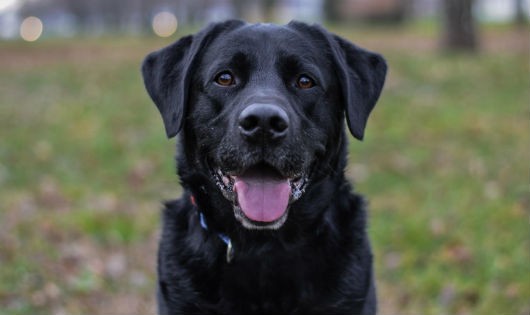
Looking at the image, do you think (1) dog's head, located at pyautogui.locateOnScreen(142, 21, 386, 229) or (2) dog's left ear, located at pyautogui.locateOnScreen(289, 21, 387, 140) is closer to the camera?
(1) dog's head, located at pyautogui.locateOnScreen(142, 21, 386, 229)

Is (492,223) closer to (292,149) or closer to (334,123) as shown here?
(334,123)

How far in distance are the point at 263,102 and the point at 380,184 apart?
4.76 meters

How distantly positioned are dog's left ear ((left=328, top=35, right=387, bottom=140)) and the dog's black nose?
567 mm

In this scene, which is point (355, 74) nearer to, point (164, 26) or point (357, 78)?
point (357, 78)

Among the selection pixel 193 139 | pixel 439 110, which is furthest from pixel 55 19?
pixel 193 139

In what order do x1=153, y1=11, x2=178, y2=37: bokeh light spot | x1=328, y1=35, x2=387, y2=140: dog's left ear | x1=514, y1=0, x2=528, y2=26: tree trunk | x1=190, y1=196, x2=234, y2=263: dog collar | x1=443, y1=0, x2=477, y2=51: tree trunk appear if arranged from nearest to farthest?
x1=190, y1=196, x2=234, y2=263: dog collar < x1=328, y1=35, x2=387, y2=140: dog's left ear < x1=443, y1=0, x2=477, y2=51: tree trunk < x1=514, y1=0, x2=528, y2=26: tree trunk < x1=153, y1=11, x2=178, y2=37: bokeh light spot

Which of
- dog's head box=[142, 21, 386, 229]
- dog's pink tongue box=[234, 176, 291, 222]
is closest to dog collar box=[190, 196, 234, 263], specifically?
dog's head box=[142, 21, 386, 229]

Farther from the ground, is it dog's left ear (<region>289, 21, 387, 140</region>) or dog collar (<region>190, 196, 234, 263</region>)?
dog's left ear (<region>289, 21, 387, 140</region>)

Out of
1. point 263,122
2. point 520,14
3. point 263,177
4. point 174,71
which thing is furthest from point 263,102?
point 520,14

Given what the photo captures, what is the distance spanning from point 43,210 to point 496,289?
4.10m

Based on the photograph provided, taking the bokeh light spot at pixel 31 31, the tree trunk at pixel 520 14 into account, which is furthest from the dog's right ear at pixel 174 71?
the bokeh light spot at pixel 31 31

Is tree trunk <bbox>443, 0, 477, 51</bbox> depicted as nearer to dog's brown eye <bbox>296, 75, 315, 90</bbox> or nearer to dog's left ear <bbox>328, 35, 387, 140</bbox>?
dog's left ear <bbox>328, 35, 387, 140</bbox>

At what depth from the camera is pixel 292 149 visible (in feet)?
11.1

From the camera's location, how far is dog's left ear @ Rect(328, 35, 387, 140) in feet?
12.4
